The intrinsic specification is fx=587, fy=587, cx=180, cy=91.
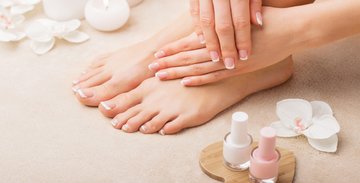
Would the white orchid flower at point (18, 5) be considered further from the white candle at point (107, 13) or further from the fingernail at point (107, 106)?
the fingernail at point (107, 106)

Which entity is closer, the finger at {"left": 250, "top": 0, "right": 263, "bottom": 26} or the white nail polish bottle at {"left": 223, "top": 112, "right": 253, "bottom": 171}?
the white nail polish bottle at {"left": 223, "top": 112, "right": 253, "bottom": 171}

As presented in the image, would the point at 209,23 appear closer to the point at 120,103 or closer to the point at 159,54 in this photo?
the point at 159,54

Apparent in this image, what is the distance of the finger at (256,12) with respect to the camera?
5.05 feet

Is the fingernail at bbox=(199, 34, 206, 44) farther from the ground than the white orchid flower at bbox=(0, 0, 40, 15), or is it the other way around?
the fingernail at bbox=(199, 34, 206, 44)

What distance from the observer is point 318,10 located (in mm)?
1535

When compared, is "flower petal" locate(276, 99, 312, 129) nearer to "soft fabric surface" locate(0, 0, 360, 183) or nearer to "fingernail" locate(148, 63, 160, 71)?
"soft fabric surface" locate(0, 0, 360, 183)

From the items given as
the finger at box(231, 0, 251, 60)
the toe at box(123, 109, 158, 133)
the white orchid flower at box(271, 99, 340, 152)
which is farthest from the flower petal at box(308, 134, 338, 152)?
the toe at box(123, 109, 158, 133)

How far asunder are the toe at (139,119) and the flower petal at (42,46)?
1.61 feet

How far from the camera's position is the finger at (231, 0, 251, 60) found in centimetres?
151

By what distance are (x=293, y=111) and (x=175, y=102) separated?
0.32 meters

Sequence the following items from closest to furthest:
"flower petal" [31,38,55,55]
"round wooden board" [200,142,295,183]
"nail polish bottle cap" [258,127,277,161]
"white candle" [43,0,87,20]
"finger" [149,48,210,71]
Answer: "nail polish bottle cap" [258,127,277,161]
"round wooden board" [200,142,295,183]
"finger" [149,48,210,71]
"flower petal" [31,38,55,55]
"white candle" [43,0,87,20]

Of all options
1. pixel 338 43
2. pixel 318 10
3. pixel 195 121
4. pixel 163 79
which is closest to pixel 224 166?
pixel 195 121

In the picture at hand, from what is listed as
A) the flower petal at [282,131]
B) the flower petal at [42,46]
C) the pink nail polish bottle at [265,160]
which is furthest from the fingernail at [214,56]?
the flower petal at [42,46]

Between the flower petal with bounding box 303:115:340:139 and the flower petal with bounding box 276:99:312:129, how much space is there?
21 mm
